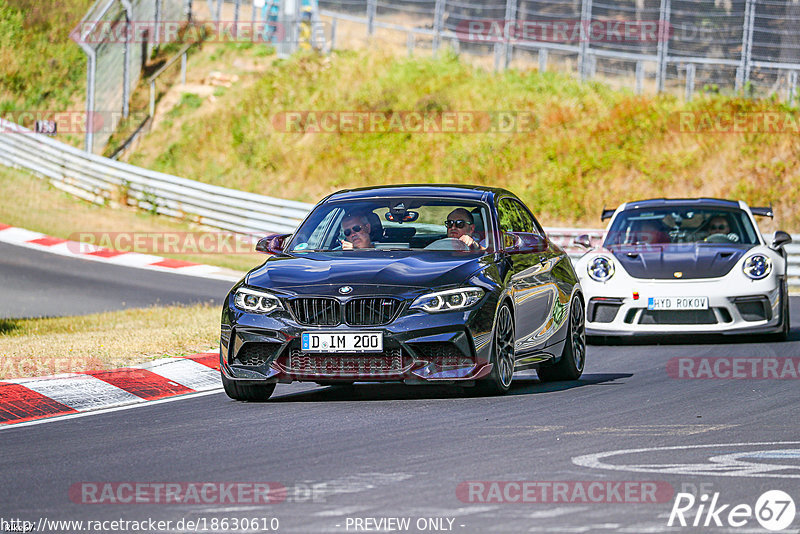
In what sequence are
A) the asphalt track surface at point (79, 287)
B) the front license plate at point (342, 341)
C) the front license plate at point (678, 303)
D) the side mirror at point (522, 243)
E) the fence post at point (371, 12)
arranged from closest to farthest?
the front license plate at point (342, 341), the side mirror at point (522, 243), the front license plate at point (678, 303), the asphalt track surface at point (79, 287), the fence post at point (371, 12)

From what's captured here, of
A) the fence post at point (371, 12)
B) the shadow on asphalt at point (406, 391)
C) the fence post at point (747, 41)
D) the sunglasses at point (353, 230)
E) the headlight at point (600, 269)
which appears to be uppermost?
the fence post at point (371, 12)

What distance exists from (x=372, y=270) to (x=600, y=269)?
16.4 feet

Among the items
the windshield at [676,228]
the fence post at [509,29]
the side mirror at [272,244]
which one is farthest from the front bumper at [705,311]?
the fence post at [509,29]

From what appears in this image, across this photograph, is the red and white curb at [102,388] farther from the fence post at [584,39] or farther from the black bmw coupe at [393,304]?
the fence post at [584,39]

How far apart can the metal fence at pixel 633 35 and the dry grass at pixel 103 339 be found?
15.2m

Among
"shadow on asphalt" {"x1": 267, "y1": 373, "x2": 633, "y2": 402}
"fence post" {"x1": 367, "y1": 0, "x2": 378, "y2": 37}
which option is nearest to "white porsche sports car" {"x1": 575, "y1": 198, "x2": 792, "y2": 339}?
"shadow on asphalt" {"x1": 267, "y1": 373, "x2": 633, "y2": 402}

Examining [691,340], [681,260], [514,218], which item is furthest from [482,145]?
[514,218]

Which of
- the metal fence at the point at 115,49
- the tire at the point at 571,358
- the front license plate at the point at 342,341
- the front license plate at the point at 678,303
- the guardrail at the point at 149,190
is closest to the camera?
the front license plate at the point at 342,341

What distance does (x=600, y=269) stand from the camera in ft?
43.4

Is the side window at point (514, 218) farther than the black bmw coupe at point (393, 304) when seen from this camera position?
Yes

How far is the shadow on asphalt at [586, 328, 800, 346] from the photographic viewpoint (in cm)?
1331

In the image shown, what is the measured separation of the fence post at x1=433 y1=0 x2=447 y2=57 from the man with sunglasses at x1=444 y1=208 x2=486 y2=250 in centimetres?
2341

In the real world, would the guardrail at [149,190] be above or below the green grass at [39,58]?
below

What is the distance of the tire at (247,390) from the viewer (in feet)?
29.3
